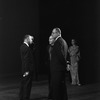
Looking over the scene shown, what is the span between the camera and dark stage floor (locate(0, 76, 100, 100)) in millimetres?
10828

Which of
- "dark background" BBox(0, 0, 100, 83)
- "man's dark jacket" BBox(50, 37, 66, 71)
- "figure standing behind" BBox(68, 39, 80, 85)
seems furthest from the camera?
"dark background" BBox(0, 0, 100, 83)

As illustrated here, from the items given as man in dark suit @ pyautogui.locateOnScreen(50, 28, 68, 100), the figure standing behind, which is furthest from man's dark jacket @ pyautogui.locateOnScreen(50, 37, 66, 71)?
the figure standing behind

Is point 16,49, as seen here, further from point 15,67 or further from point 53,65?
point 53,65

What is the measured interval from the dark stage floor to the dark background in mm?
2875

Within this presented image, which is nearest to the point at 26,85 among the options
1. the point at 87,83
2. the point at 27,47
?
the point at 27,47

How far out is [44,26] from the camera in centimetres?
1838

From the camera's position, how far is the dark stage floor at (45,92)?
35.5ft

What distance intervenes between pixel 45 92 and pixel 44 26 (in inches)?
269

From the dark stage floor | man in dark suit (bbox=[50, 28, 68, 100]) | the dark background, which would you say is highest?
the dark background

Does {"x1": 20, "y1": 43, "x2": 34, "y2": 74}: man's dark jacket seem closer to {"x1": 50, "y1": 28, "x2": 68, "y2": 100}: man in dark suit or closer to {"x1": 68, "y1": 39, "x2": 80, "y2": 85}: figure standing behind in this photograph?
{"x1": 50, "y1": 28, "x2": 68, "y2": 100}: man in dark suit

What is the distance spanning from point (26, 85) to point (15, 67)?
797 cm

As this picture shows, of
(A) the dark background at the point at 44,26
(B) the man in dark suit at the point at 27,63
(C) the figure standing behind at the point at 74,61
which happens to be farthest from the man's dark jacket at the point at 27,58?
(A) the dark background at the point at 44,26

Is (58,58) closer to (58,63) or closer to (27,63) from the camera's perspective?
A: (58,63)

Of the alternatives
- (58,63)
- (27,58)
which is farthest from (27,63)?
(58,63)
